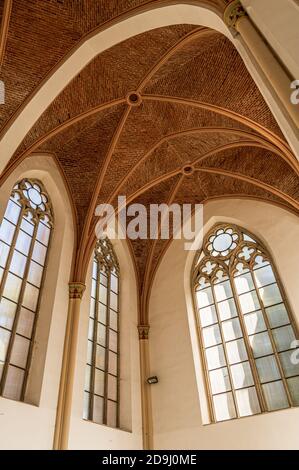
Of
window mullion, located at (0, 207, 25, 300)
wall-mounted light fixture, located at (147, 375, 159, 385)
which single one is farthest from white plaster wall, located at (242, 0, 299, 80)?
wall-mounted light fixture, located at (147, 375, 159, 385)

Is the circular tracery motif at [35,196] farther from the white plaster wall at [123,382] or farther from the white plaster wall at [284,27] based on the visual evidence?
the white plaster wall at [284,27]

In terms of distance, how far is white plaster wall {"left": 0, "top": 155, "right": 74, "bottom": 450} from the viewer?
6.30m

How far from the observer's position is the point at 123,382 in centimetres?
916

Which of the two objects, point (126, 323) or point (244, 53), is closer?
point (244, 53)

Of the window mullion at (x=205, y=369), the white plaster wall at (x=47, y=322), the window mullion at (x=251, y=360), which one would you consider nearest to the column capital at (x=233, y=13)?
the white plaster wall at (x=47, y=322)

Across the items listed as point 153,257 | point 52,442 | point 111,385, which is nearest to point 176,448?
point 111,385

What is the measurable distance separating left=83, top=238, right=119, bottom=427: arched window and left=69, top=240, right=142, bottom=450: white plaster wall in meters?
0.19

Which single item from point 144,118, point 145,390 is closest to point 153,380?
point 145,390

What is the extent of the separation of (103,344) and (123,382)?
1.04 metres

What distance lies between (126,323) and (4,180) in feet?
15.9

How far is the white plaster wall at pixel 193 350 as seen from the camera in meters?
7.64

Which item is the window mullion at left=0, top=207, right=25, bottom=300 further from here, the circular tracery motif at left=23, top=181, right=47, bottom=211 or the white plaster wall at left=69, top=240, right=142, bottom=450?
the white plaster wall at left=69, top=240, right=142, bottom=450

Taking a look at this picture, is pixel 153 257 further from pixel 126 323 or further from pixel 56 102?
pixel 56 102

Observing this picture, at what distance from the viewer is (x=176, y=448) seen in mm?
8281
